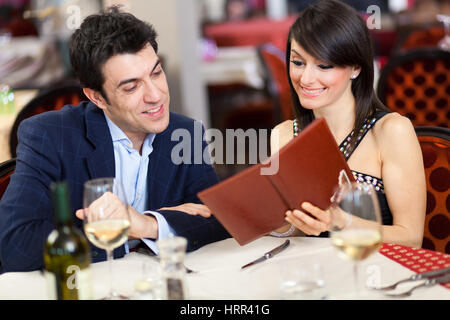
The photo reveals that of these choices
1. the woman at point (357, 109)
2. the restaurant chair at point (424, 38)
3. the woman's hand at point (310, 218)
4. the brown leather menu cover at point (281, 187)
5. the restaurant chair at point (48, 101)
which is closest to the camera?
the brown leather menu cover at point (281, 187)

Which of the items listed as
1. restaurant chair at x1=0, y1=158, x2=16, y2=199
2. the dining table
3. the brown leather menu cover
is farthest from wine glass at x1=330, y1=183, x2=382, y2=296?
restaurant chair at x1=0, y1=158, x2=16, y2=199

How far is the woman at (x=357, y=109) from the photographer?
1.90m

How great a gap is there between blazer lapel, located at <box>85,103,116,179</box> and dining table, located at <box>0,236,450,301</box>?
33 centimetres

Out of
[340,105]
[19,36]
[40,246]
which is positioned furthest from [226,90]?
[40,246]

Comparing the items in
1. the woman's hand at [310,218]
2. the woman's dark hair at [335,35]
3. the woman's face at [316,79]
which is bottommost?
the woman's hand at [310,218]

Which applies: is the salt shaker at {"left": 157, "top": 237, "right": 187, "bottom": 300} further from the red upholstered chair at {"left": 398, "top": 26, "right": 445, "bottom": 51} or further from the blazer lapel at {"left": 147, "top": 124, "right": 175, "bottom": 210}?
the red upholstered chair at {"left": 398, "top": 26, "right": 445, "bottom": 51}

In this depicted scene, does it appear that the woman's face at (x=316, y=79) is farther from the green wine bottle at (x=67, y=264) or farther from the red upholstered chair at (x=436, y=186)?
the green wine bottle at (x=67, y=264)

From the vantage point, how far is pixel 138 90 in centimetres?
188

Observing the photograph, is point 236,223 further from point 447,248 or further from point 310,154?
point 447,248

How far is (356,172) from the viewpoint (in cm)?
205

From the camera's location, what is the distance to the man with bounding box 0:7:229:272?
1685 millimetres

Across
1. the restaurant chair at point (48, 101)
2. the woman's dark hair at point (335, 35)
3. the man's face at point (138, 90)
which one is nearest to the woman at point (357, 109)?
the woman's dark hair at point (335, 35)

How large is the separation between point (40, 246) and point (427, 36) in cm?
360
